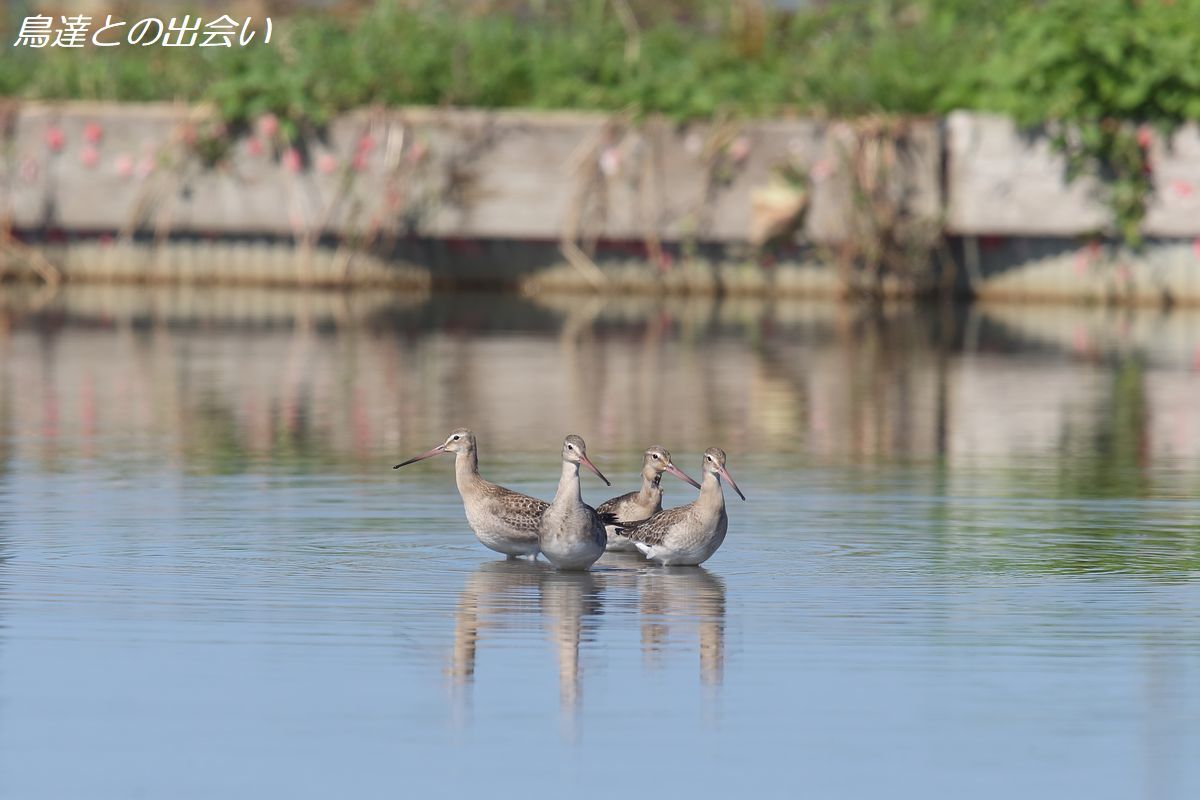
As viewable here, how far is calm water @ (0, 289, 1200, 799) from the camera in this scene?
6.52 meters

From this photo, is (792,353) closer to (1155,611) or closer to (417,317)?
(417,317)

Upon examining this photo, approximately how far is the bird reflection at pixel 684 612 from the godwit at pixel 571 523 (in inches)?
9.6

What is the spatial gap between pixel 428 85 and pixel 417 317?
348cm

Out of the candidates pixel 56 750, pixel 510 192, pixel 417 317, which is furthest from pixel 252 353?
pixel 56 750

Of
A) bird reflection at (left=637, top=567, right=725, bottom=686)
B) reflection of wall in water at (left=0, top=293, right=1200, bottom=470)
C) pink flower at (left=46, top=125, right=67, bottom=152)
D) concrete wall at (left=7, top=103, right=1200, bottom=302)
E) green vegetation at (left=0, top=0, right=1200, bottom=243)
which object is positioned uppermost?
green vegetation at (left=0, top=0, right=1200, bottom=243)

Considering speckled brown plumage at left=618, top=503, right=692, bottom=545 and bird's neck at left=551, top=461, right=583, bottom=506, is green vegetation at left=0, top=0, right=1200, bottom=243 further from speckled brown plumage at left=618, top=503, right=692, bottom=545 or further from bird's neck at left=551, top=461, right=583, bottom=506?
Answer: bird's neck at left=551, top=461, right=583, bottom=506

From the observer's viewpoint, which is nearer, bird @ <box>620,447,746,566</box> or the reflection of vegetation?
bird @ <box>620,447,746,566</box>

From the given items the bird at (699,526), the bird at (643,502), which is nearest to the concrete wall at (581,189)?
the bird at (643,502)

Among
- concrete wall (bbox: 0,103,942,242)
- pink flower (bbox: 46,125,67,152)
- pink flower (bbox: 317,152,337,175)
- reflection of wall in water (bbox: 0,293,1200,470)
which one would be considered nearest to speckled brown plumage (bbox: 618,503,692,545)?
reflection of wall in water (bbox: 0,293,1200,470)

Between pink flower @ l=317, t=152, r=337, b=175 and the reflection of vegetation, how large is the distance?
948 cm

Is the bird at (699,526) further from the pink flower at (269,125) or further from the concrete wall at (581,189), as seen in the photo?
the pink flower at (269,125)

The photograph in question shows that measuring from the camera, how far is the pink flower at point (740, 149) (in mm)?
Answer: 23844

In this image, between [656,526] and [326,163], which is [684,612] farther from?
[326,163]

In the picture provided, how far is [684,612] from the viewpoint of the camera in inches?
344
